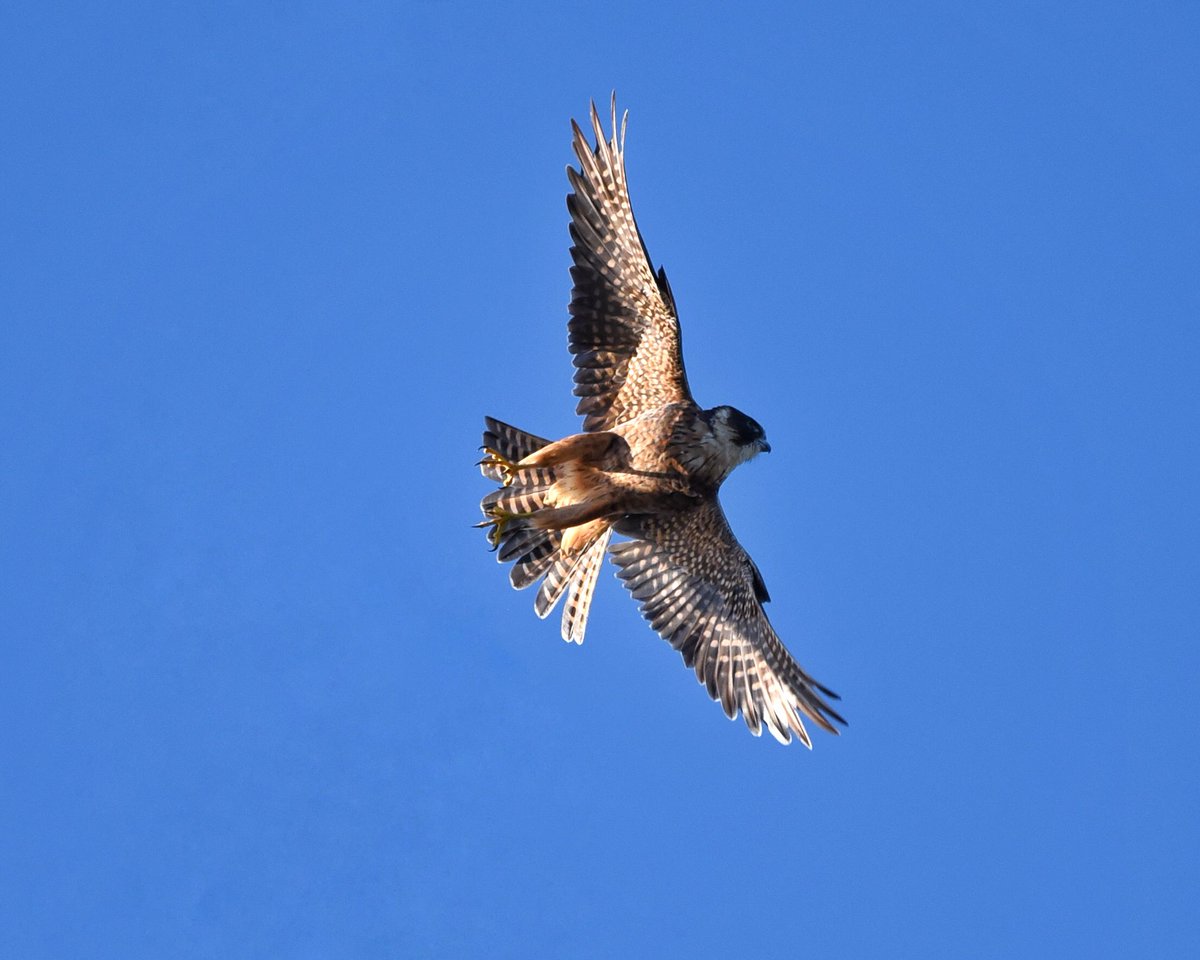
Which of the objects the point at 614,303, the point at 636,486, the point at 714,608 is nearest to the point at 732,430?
the point at 636,486

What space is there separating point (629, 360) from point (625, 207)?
96cm

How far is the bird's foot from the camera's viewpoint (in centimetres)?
1077

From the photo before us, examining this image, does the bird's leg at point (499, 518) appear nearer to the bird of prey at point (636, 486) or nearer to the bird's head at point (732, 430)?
the bird of prey at point (636, 486)

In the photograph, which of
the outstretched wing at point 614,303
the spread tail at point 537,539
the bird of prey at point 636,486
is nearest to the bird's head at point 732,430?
the bird of prey at point 636,486

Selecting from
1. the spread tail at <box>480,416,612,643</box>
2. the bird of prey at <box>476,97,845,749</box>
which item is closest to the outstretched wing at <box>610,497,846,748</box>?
the bird of prey at <box>476,97,845,749</box>

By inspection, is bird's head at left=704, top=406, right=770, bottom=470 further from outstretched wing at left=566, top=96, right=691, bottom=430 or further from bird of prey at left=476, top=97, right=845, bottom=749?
outstretched wing at left=566, top=96, right=691, bottom=430

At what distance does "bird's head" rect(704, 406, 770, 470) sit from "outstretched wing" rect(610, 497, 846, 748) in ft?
1.32

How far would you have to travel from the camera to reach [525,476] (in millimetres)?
10797

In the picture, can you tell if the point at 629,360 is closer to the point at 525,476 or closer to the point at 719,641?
the point at 525,476

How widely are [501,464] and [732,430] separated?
1.44m

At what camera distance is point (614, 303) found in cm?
1129

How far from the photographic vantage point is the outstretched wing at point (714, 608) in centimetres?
1131

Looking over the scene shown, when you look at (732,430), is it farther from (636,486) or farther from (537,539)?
(537,539)

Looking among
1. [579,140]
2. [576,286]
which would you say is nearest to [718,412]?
[576,286]
